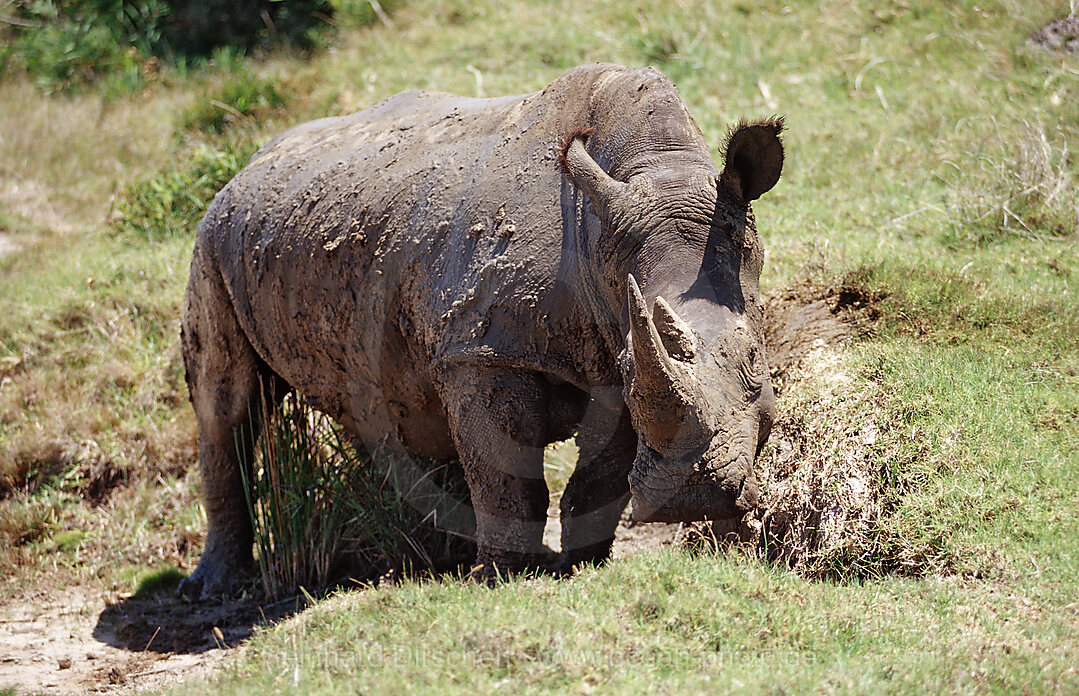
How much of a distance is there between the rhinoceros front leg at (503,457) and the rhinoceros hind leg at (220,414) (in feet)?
6.38

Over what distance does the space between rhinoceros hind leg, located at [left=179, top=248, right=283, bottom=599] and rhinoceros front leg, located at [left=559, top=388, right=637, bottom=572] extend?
82.8 inches

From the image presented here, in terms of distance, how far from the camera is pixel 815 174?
7.93m

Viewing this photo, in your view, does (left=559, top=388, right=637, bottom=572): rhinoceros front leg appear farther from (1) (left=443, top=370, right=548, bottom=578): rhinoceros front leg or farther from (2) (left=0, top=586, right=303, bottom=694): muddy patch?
(2) (left=0, top=586, right=303, bottom=694): muddy patch

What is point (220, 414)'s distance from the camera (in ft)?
21.2

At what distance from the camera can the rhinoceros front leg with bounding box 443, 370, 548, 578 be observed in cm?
459

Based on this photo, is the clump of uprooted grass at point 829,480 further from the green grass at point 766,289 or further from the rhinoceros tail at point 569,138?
the rhinoceros tail at point 569,138

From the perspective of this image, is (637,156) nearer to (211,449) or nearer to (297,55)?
(211,449)

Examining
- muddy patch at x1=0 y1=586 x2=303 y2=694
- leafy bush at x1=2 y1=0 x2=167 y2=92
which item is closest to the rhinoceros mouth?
muddy patch at x1=0 y1=586 x2=303 y2=694

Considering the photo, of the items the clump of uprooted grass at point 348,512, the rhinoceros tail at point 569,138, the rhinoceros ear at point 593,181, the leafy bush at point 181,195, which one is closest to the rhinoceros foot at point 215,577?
the clump of uprooted grass at point 348,512

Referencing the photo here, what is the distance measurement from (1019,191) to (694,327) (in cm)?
400

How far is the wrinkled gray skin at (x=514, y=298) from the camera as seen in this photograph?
362cm

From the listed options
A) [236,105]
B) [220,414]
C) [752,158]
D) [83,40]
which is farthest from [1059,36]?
[83,40]

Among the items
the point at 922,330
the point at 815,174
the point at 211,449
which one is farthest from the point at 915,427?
the point at 211,449

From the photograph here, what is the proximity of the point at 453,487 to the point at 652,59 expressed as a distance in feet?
18.3
